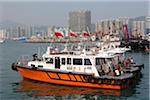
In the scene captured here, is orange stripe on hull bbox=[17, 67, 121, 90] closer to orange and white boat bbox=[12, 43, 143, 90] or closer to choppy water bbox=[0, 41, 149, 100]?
orange and white boat bbox=[12, 43, 143, 90]

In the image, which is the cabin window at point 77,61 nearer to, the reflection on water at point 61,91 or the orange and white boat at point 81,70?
the orange and white boat at point 81,70

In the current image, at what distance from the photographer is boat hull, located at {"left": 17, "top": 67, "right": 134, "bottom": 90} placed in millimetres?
20453

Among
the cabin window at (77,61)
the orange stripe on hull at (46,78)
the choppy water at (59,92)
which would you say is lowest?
the choppy water at (59,92)

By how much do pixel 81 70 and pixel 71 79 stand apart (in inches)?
33.2

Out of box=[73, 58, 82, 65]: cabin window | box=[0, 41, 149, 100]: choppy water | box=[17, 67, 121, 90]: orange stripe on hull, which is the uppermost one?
box=[73, 58, 82, 65]: cabin window

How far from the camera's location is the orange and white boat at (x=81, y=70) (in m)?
20.5

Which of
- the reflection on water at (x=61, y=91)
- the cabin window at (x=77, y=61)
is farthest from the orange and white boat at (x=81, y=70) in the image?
the reflection on water at (x=61, y=91)

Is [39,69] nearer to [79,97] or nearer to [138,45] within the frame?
[79,97]

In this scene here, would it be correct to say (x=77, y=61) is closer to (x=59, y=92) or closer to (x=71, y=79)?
(x=71, y=79)

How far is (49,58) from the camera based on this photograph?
22641mm

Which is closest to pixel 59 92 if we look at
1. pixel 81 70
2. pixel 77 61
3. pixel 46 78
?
pixel 81 70

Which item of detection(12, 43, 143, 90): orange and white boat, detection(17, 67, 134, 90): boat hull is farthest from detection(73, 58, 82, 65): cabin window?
detection(17, 67, 134, 90): boat hull

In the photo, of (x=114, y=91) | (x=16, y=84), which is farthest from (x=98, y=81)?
(x=16, y=84)

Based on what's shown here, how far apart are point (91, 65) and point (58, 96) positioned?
124 inches
